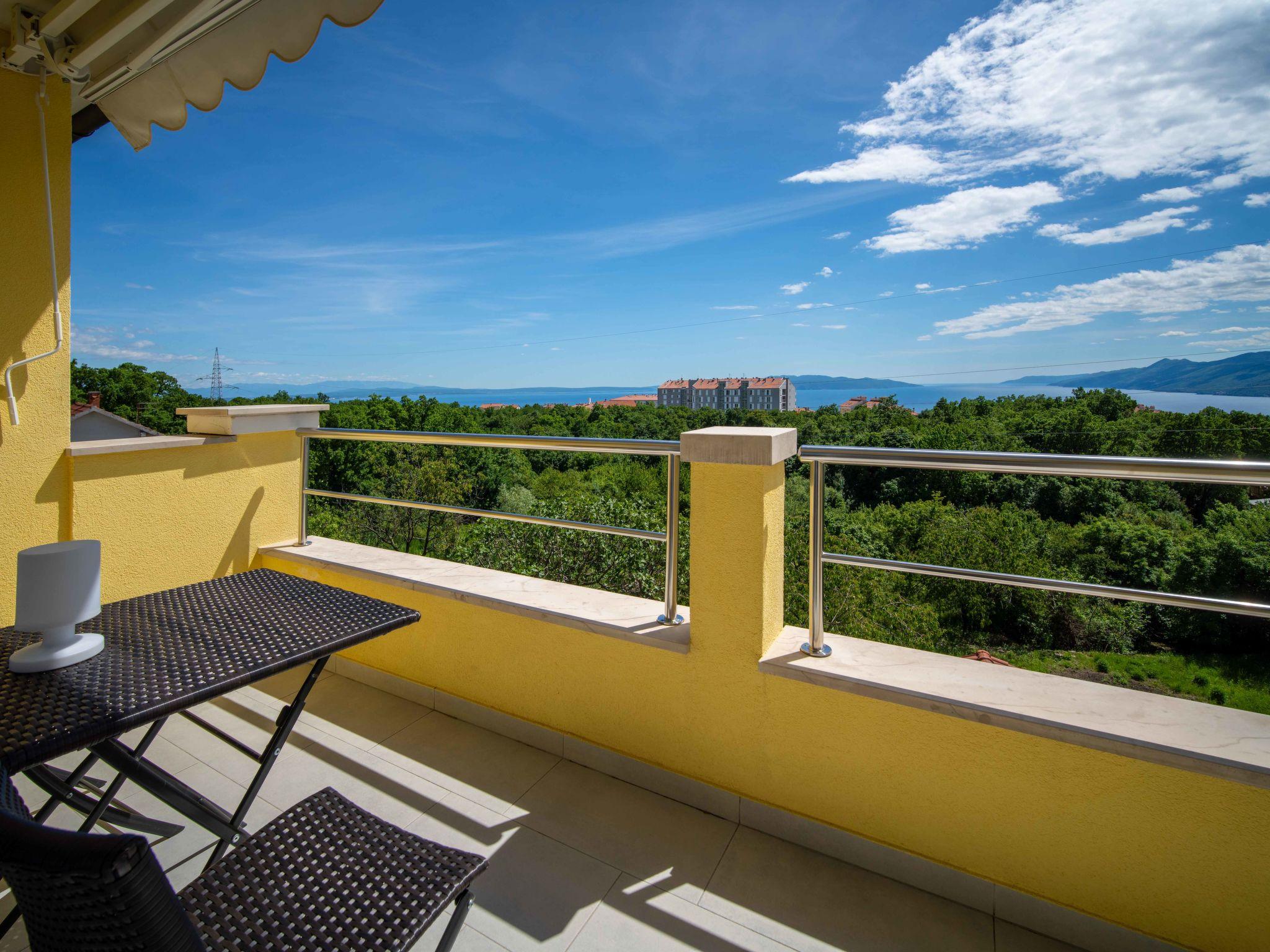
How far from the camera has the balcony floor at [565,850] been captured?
151cm

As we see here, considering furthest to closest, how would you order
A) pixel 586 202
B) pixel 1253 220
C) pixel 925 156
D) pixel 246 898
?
pixel 586 202, pixel 925 156, pixel 1253 220, pixel 246 898

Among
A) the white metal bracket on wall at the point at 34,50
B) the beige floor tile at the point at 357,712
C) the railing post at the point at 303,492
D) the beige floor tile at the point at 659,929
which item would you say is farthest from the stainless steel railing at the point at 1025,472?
the white metal bracket on wall at the point at 34,50

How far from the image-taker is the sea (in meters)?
27.7

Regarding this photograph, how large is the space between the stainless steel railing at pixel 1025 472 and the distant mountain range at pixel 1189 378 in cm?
3408

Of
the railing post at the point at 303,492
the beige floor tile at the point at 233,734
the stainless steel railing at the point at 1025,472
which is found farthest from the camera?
the railing post at the point at 303,492

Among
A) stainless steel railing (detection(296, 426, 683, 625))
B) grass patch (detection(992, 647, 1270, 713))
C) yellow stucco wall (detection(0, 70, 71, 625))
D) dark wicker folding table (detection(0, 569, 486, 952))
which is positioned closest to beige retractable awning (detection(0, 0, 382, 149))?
yellow stucco wall (detection(0, 70, 71, 625))

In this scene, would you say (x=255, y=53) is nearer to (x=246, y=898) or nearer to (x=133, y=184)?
(x=246, y=898)

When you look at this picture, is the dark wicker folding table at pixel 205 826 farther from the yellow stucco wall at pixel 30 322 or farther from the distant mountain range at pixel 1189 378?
the distant mountain range at pixel 1189 378

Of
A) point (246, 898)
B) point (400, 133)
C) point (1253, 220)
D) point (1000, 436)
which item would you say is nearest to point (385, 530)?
point (246, 898)

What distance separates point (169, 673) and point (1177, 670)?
37.2m

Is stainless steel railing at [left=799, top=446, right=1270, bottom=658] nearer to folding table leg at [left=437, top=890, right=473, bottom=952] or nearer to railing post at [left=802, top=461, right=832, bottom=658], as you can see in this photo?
railing post at [left=802, top=461, right=832, bottom=658]

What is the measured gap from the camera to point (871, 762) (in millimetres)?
1687

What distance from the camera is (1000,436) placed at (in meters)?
30.7

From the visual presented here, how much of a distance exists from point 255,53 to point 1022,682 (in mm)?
3167
